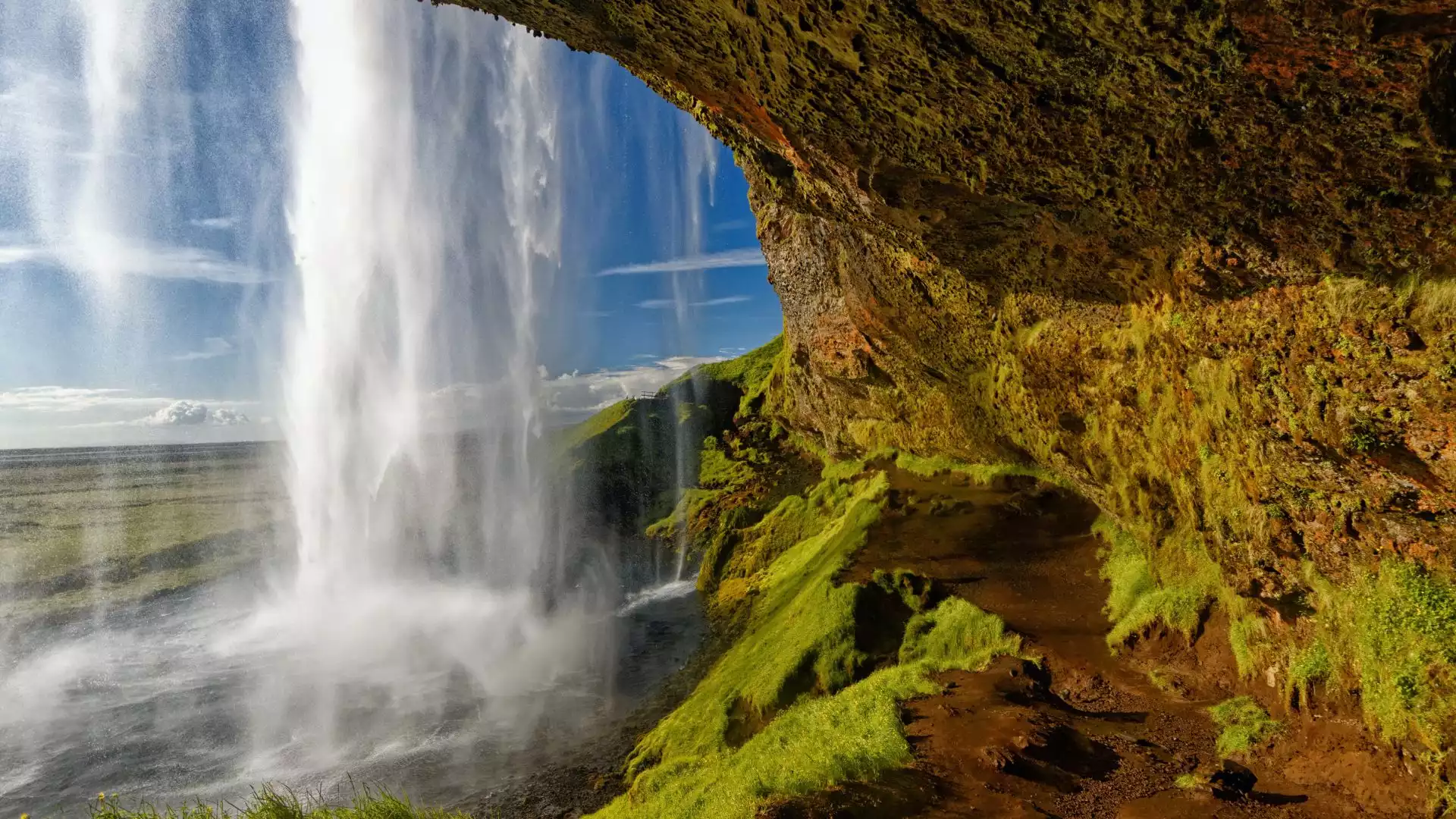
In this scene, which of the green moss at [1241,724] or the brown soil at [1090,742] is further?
the green moss at [1241,724]

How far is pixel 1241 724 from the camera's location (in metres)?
8.24

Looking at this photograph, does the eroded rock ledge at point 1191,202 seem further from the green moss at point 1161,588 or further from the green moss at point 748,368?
the green moss at point 748,368

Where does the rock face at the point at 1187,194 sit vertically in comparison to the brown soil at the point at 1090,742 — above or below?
above

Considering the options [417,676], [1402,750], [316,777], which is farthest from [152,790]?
[1402,750]

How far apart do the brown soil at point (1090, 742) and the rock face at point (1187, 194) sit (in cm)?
199

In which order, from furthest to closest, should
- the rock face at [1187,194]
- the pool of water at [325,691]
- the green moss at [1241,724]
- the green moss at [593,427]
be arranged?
the green moss at [593,427]
the pool of water at [325,691]
the green moss at [1241,724]
the rock face at [1187,194]

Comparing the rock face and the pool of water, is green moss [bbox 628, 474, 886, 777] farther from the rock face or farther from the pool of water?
the rock face

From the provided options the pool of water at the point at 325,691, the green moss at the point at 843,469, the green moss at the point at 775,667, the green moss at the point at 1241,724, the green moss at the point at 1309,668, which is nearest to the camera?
the green moss at the point at 1309,668

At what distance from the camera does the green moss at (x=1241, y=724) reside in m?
7.84

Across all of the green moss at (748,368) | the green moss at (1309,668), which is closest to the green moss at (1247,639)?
the green moss at (1309,668)

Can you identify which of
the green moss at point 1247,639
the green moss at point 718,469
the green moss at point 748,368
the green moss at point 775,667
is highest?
the green moss at point 748,368

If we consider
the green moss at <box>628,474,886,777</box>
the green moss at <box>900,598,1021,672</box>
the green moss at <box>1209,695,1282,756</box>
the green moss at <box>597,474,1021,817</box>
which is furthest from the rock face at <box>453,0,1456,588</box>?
the green moss at <box>628,474,886,777</box>

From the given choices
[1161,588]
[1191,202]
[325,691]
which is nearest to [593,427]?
[325,691]

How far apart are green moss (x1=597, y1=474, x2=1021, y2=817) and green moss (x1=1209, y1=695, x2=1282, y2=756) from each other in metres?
3.46
